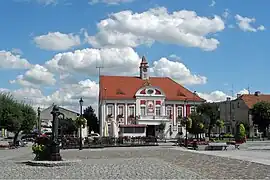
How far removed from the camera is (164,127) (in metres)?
85.5

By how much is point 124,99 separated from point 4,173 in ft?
223

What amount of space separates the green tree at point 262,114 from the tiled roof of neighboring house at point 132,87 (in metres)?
10.9

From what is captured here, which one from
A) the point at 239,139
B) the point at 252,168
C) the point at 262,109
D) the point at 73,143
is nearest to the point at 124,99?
the point at 262,109

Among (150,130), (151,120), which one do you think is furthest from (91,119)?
(151,120)

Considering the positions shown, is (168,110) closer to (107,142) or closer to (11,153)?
(107,142)

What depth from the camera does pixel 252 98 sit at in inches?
4028

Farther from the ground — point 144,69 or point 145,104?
point 144,69

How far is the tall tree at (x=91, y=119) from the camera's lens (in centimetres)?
10319

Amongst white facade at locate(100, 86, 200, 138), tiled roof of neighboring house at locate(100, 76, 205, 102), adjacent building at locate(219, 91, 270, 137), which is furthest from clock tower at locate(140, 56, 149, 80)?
adjacent building at locate(219, 91, 270, 137)

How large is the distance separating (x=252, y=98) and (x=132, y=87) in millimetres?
30270

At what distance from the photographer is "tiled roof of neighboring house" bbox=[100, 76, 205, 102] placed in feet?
286

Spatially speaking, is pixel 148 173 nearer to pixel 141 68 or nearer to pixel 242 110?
pixel 141 68

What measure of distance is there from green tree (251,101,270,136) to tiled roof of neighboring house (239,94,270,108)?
12.3 metres

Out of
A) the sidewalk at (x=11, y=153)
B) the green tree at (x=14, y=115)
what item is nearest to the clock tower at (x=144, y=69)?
the green tree at (x=14, y=115)
